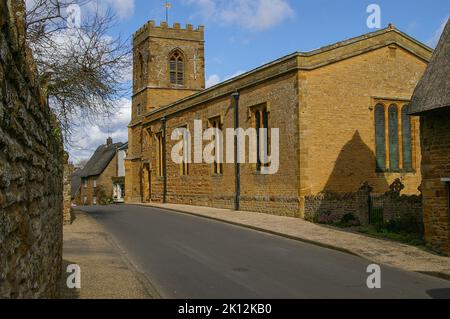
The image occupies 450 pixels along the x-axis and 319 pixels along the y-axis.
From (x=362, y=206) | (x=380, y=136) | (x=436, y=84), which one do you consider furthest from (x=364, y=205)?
(x=380, y=136)

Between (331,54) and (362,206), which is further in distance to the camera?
(331,54)

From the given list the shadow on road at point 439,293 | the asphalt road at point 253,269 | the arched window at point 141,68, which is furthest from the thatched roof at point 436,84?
the arched window at point 141,68

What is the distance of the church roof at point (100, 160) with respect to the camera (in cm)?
6138

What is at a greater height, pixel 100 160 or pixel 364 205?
pixel 100 160

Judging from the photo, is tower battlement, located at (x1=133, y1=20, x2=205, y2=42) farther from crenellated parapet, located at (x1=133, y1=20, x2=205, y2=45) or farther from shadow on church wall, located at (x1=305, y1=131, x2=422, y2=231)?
shadow on church wall, located at (x1=305, y1=131, x2=422, y2=231)

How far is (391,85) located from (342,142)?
4194 millimetres

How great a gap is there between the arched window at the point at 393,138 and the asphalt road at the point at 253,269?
1032 centimetres

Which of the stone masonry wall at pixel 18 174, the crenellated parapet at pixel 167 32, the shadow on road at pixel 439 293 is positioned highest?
the crenellated parapet at pixel 167 32

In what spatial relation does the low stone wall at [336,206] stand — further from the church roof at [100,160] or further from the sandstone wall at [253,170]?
the church roof at [100,160]

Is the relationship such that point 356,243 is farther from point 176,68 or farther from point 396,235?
point 176,68

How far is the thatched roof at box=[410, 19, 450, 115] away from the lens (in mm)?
12672

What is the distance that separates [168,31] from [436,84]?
116 ft

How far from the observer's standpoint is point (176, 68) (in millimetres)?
46094

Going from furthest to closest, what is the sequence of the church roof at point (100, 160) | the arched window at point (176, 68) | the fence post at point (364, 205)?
the church roof at point (100, 160) < the arched window at point (176, 68) < the fence post at point (364, 205)
